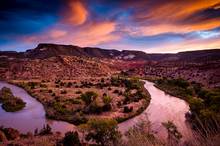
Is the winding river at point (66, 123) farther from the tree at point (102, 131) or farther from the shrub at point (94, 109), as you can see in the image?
the shrub at point (94, 109)

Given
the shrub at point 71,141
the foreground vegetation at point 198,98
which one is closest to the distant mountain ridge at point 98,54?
the foreground vegetation at point 198,98

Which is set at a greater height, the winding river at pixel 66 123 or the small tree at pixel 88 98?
the small tree at pixel 88 98

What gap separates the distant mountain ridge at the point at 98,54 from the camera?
398 ft

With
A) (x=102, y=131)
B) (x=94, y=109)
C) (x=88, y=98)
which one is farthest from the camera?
(x=88, y=98)

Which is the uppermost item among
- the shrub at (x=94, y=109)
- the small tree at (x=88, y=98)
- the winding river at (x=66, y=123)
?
the small tree at (x=88, y=98)

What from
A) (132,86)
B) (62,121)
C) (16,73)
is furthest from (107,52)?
(62,121)

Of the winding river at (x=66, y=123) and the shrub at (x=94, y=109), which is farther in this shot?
the shrub at (x=94, y=109)

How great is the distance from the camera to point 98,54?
158750 millimetres

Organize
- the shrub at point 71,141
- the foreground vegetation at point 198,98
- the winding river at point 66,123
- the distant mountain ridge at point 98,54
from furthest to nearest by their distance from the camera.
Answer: the distant mountain ridge at point 98,54 → the winding river at point 66,123 → the foreground vegetation at point 198,98 → the shrub at point 71,141

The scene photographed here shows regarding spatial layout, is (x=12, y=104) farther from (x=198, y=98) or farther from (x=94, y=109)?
(x=198, y=98)

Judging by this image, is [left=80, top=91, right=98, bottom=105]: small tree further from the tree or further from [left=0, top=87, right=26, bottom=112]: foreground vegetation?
the tree

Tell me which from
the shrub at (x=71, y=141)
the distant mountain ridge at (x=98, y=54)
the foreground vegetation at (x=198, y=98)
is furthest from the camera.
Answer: the distant mountain ridge at (x=98, y=54)

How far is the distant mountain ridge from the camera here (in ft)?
398

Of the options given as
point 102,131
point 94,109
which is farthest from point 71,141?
point 94,109
